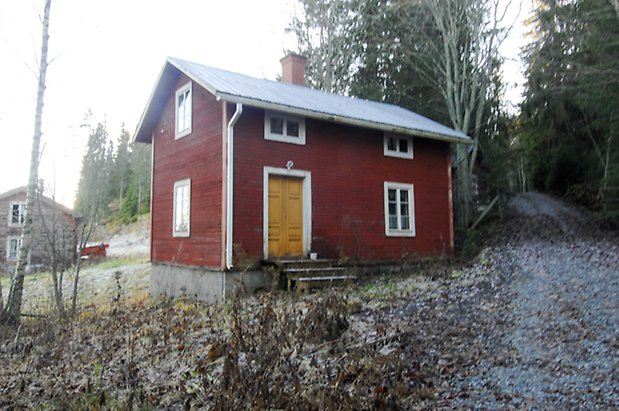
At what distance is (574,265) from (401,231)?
448 centimetres

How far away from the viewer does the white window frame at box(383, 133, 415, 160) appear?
1364 cm

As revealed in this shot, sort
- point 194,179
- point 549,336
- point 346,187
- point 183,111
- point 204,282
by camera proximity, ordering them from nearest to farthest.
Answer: point 549,336 < point 204,282 < point 194,179 < point 346,187 < point 183,111

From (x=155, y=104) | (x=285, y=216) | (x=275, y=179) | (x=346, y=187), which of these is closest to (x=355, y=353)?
(x=285, y=216)

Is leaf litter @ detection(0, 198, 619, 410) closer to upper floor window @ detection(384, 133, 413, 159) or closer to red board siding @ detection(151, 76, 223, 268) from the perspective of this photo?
red board siding @ detection(151, 76, 223, 268)

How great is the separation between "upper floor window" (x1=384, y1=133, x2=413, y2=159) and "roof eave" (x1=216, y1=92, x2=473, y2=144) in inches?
25.8

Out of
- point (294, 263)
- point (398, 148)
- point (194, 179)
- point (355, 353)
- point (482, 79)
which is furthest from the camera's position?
point (482, 79)

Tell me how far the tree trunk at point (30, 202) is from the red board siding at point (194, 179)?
3.32 m

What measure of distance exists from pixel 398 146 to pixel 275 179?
4.51m

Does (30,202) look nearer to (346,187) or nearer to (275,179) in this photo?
(275,179)

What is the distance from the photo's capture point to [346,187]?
1263 cm

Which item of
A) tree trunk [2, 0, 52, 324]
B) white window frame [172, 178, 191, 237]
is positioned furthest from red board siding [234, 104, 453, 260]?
tree trunk [2, 0, 52, 324]

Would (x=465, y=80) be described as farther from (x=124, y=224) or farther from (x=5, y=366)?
(x=124, y=224)

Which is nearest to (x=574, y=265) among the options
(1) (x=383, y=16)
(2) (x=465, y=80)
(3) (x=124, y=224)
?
(2) (x=465, y=80)

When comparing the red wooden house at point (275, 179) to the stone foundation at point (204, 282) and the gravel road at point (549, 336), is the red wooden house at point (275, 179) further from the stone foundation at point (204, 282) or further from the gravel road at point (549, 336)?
the gravel road at point (549, 336)
